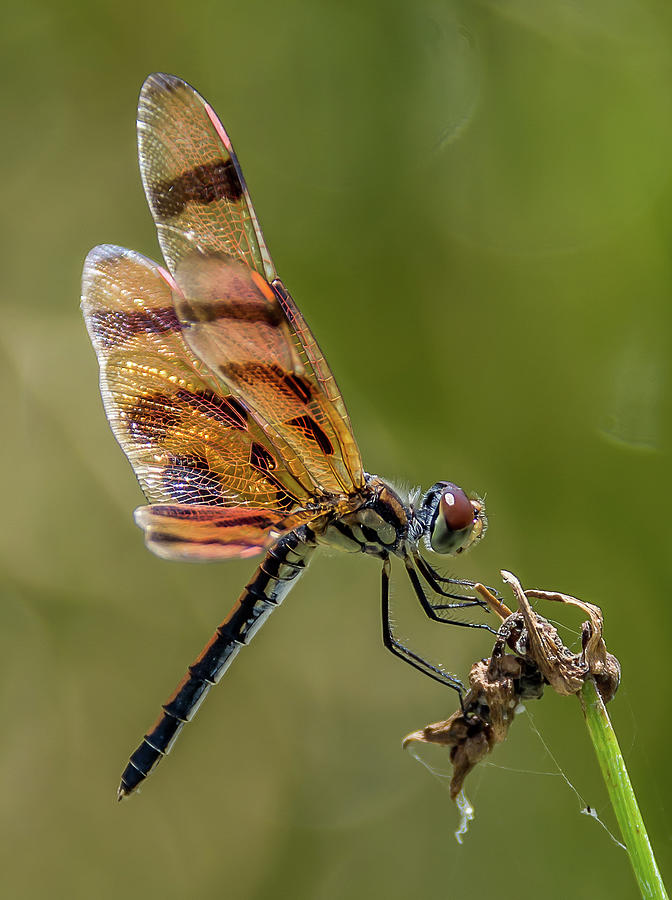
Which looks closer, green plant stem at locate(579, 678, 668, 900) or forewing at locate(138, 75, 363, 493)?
green plant stem at locate(579, 678, 668, 900)

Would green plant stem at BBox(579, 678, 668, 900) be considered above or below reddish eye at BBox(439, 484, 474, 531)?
above

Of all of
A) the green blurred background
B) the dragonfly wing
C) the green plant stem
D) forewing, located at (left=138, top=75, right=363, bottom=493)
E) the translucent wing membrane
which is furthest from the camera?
the green blurred background

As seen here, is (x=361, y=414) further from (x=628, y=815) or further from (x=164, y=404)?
(x=628, y=815)

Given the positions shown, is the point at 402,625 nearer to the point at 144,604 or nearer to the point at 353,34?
the point at 144,604

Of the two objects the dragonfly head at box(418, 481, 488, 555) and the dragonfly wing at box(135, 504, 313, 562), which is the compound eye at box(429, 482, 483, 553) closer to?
the dragonfly head at box(418, 481, 488, 555)

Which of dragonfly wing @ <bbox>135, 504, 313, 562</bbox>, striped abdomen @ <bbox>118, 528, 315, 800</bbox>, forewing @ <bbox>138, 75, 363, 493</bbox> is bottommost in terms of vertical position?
striped abdomen @ <bbox>118, 528, 315, 800</bbox>

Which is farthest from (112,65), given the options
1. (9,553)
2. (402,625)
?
(402,625)

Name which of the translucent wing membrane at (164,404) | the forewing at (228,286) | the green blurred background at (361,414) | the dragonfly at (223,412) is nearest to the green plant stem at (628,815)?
the dragonfly at (223,412)

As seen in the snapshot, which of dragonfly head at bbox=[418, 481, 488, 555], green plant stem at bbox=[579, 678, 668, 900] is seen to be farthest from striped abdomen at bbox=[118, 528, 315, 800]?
green plant stem at bbox=[579, 678, 668, 900]

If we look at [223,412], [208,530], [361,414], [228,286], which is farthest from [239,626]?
[361,414]
